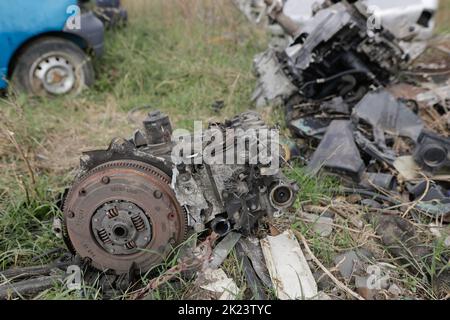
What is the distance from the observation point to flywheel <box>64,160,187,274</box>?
2064 millimetres

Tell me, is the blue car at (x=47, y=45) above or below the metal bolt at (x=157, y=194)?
above

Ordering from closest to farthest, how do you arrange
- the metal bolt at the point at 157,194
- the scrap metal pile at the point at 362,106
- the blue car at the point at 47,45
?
the metal bolt at the point at 157,194 → the scrap metal pile at the point at 362,106 → the blue car at the point at 47,45

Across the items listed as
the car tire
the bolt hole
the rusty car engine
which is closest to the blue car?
the car tire

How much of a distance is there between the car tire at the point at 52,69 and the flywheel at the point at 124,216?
283 cm

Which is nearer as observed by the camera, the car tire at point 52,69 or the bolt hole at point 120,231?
the bolt hole at point 120,231

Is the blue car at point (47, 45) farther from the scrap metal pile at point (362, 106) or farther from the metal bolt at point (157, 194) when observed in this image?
the metal bolt at point (157, 194)

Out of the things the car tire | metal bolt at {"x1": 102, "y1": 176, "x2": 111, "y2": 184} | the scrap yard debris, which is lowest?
the scrap yard debris

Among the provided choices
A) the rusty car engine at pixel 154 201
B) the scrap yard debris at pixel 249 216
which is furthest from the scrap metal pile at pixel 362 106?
the rusty car engine at pixel 154 201

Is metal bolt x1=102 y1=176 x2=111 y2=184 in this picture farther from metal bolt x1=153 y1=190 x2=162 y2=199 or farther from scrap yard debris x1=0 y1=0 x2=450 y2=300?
metal bolt x1=153 y1=190 x2=162 y2=199

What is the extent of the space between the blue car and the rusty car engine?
2733 mm

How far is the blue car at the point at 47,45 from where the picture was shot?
13.9 feet
